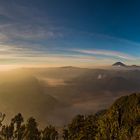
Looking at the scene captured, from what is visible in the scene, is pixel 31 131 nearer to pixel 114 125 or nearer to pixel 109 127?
pixel 109 127

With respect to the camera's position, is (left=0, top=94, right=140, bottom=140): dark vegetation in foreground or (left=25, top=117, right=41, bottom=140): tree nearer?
(left=0, top=94, right=140, bottom=140): dark vegetation in foreground

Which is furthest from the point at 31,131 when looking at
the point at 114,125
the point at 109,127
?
the point at 114,125

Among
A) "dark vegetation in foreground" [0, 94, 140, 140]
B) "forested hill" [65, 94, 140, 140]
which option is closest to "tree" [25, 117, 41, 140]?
"dark vegetation in foreground" [0, 94, 140, 140]

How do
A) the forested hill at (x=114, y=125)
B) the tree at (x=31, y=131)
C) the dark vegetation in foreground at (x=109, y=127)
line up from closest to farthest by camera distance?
the forested hill at (x=114, y=125) < the dark vegetation in foreground at (x=109, y=127) < the tree at (x=31, y=131)

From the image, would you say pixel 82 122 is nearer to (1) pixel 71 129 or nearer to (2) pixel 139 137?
(1) pixel 71 129

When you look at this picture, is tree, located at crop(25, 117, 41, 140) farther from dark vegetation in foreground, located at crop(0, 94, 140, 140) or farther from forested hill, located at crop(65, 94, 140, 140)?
forested hill, located at crop(65, 94, 140, 140)

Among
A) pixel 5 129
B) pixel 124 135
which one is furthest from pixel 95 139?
pixel 5 129

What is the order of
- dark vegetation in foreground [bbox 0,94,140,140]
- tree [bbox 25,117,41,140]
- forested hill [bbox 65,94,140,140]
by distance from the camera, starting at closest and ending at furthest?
forested hill [bbox 65,94,140,140], dark vegetation in foreground [bbox 0,94,140,140], tree [bbox 25,117,41,140]

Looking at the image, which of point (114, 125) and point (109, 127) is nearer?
point (109, 127)

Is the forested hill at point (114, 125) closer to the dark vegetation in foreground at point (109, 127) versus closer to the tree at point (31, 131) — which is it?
the dark vegetation in foreground at point (109, 127)

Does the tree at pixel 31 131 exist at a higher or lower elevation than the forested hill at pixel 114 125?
lower

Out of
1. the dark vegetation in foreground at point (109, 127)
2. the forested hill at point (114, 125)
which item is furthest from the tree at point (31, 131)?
the forested hill at point (114, 125)

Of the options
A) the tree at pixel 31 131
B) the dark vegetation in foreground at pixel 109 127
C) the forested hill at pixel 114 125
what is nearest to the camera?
the forested hill at pixel 114 125
